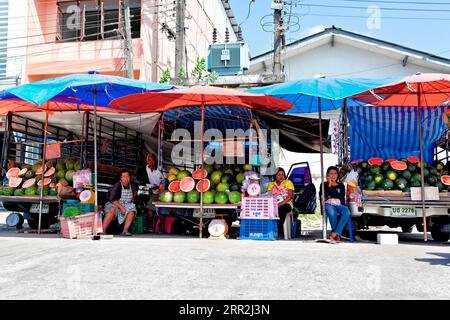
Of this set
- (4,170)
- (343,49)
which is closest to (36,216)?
(4,170)

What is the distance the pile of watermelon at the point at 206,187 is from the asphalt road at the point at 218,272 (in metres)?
1.99

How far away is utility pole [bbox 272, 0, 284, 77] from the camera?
18219 mm

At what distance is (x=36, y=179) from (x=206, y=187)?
395 cm

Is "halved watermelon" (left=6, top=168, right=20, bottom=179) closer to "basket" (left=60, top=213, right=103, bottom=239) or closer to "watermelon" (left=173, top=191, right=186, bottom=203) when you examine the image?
→ "basket" (left=60, top=213, right=103, bottom=239)

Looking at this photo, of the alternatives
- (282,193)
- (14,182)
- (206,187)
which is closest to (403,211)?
(282,193)

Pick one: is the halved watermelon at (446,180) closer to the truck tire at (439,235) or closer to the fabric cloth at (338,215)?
the truck tire at (439,235)

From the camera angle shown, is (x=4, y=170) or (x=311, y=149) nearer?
(x=4, y=170)

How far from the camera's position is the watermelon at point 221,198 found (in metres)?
9.00

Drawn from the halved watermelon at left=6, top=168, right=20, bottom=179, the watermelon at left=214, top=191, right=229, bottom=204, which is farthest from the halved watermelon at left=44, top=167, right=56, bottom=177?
the watermelon at left=214, top=191, right=229, bottom=204

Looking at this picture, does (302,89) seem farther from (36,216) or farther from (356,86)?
(36,216)

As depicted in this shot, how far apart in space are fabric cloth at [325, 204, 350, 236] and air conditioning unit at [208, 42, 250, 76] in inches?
502

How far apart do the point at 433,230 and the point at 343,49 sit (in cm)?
1466

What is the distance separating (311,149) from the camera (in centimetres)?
1475
